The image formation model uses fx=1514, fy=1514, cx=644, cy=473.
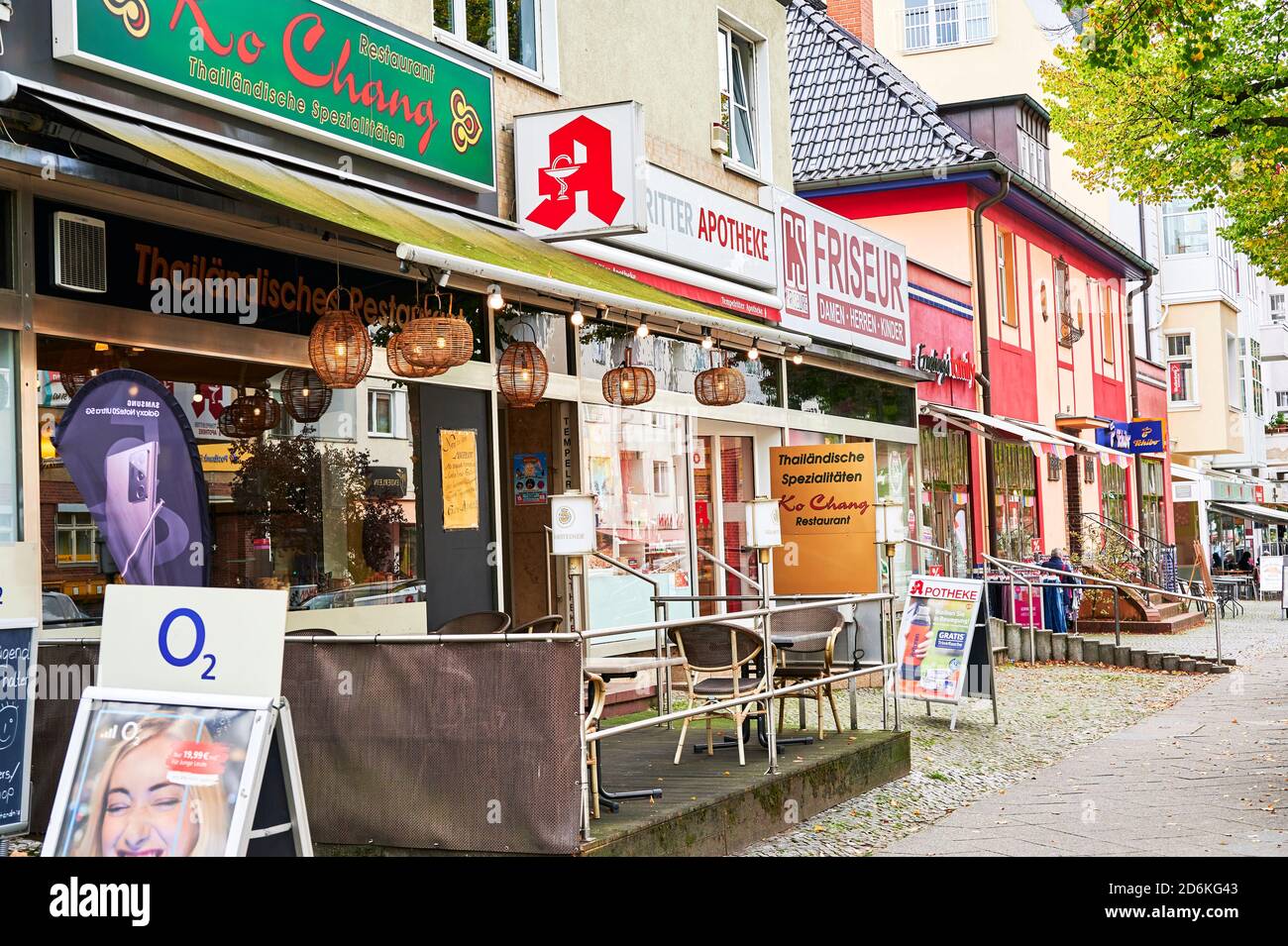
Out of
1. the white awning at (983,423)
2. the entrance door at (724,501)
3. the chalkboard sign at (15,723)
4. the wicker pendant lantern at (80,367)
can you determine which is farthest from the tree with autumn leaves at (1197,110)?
the chalkboard sign at (15,723)

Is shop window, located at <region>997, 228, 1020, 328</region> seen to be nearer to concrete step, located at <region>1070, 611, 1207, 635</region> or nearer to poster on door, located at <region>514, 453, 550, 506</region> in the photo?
concrete step, located at <region>1070, 611, 1207, 635</region>

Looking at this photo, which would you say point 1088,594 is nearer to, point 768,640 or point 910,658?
point 910,658

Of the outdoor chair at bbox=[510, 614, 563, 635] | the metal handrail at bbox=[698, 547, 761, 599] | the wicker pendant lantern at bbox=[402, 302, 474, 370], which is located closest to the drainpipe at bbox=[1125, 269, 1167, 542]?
the metal handrail at bbox=[698, 547, 761, 599]

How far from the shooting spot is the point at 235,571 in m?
8.48

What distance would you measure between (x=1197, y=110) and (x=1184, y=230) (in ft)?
68.4

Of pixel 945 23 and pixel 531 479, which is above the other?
pixel 945 23

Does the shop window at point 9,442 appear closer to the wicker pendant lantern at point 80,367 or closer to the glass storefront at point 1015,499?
the wicker pendant lantern at point 80,367

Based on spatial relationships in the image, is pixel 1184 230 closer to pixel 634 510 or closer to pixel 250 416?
pixel 634 510

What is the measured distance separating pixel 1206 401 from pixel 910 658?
31156mm

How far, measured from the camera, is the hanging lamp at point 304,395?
29.4ft

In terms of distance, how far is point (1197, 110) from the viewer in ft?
66.0

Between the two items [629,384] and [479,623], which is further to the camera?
[629,384]

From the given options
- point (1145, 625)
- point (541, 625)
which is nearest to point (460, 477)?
point (541, 625)
